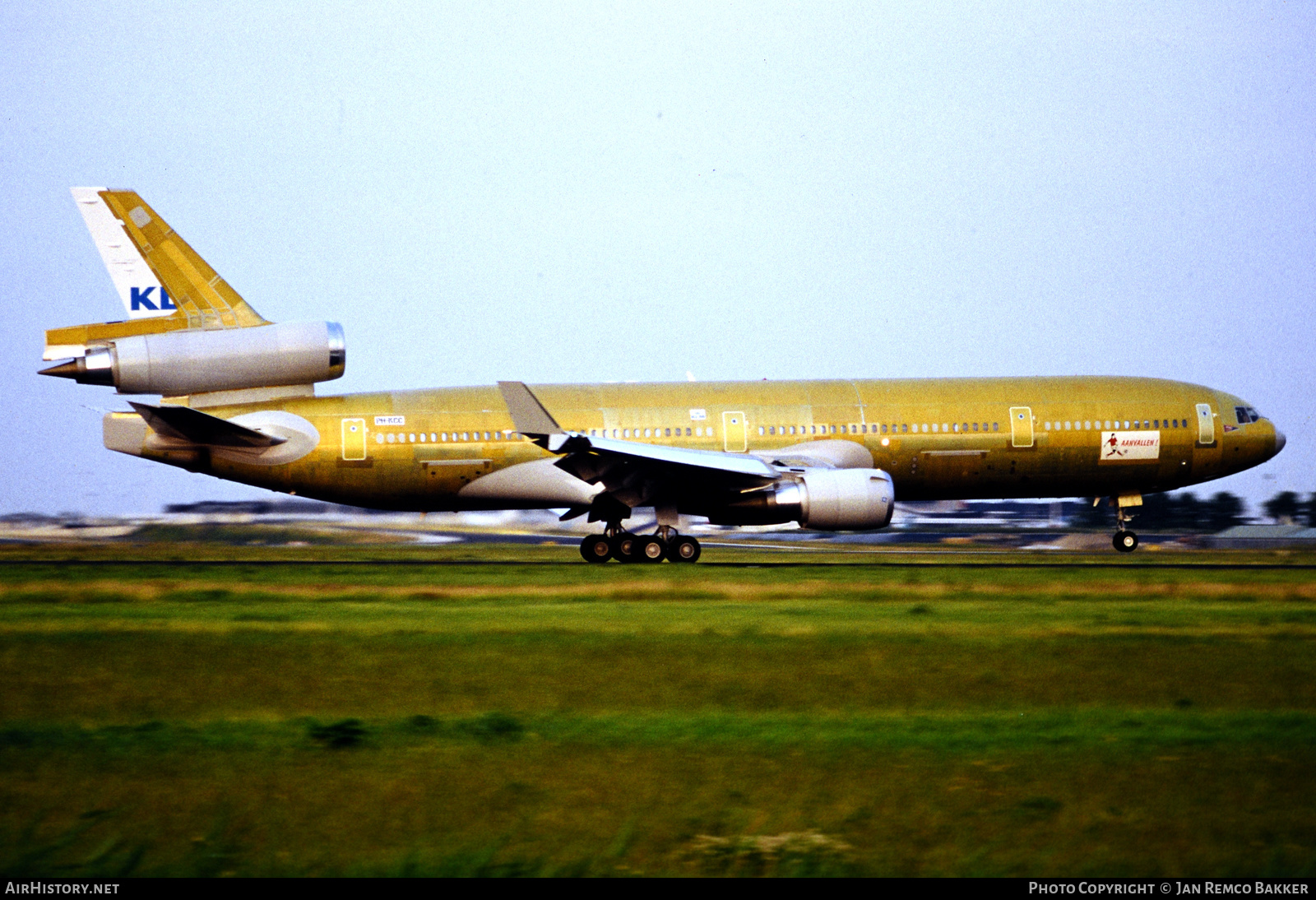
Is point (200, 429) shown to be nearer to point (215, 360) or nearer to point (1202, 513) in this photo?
point (215, 360)

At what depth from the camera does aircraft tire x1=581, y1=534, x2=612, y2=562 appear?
27.4 meters

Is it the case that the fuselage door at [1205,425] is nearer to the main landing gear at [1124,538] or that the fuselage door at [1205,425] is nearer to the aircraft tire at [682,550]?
the main landing gear at [1124,538]

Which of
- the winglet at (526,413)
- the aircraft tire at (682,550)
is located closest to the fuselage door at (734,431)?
the aircraft tire at (682,550)

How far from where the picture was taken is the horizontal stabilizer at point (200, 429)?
84.1 ft

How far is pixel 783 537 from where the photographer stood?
5153 cm

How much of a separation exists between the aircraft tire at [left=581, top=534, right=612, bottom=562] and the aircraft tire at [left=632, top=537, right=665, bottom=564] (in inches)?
25.3

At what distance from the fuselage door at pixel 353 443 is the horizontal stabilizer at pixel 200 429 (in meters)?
1.23

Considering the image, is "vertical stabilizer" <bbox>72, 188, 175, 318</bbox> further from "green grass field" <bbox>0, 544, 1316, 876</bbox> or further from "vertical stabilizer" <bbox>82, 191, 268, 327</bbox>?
"green grass field" <bbox>0, 544, 1316, 876</bbox>

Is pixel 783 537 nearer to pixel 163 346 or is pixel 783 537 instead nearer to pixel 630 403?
pixel 630 403

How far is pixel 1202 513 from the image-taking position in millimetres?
58312

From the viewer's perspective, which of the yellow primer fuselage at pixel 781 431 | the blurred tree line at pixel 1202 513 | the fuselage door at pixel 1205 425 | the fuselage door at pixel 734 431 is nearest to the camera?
the yellow primer fuselage at pixel 781 431

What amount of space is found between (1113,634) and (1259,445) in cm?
1861

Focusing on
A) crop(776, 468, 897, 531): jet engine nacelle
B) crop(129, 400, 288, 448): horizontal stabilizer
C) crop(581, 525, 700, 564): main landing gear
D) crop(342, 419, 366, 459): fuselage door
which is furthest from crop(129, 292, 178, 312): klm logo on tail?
crop(776, 468, 897, 531): jet engine nacelle

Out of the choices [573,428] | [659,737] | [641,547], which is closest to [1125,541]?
[641,547]
